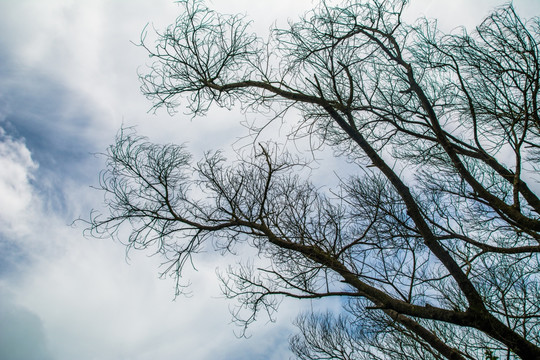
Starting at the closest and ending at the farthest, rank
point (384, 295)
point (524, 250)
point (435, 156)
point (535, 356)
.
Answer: point (535, 356)
point (384, 295)
point (524, 250)
point (435, 156)

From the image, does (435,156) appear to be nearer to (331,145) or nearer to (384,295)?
(331,145)

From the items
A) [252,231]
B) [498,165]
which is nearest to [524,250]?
[498,165]

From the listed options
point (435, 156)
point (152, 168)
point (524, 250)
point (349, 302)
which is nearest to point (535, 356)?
point (524, 250)

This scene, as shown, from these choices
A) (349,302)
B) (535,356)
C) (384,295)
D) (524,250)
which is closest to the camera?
(535,356)

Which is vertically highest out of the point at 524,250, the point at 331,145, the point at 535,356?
the point at 331,145

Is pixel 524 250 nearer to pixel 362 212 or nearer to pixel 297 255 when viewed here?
pixel 362 212

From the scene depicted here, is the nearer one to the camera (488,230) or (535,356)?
(535,356)

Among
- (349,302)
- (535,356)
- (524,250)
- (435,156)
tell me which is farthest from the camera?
(435,156)

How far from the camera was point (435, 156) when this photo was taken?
4.91 metres

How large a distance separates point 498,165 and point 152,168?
4.88 meters

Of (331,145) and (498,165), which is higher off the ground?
(331,145)

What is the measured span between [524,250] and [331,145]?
2.83m

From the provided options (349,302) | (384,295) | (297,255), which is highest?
(297,255)

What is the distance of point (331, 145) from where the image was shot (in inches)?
196
